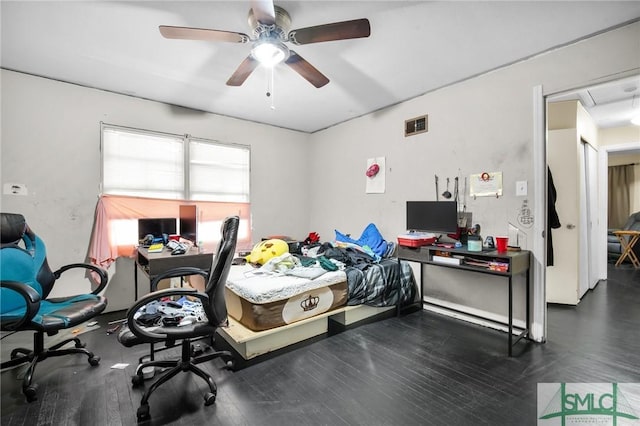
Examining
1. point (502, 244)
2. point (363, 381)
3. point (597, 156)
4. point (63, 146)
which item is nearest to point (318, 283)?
point (363, 381)

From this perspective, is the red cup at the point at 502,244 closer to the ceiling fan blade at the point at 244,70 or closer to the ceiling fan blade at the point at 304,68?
the ceiling fan blade at the point at 304,68

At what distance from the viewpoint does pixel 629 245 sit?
18.8 feet

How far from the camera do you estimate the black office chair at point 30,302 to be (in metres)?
1.88

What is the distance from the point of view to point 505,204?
287 centimetres

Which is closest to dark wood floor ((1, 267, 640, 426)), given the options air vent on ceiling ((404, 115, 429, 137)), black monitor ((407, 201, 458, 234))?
black monitor ((407, 201, 458, 234))

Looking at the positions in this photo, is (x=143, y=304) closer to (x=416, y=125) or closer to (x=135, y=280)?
(x=135, y=280)

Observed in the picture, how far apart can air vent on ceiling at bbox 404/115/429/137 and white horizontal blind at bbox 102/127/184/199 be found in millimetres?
3019

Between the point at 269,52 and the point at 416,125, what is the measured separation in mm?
2118

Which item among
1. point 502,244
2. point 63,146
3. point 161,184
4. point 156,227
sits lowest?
point 502,244

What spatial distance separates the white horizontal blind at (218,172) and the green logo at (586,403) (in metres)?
4.01

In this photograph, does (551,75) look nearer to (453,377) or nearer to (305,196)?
(453,377)

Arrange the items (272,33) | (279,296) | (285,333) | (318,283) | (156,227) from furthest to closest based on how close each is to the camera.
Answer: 1. (156,227)
2. (318,283)
3. (285,333)
4. (279,296)
5. (272,33)

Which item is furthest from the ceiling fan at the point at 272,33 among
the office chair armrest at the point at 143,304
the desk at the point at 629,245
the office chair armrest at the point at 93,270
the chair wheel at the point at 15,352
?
the desk at the point at 629,245

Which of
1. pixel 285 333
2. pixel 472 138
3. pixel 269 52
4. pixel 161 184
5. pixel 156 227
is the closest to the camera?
pixel 269 52
